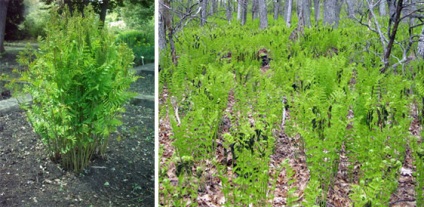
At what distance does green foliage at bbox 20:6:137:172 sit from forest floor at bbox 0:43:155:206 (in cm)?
5

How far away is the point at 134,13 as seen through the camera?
1.42m

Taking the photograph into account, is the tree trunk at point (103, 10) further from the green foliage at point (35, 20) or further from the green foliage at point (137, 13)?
the green foliage at point (35, 20)

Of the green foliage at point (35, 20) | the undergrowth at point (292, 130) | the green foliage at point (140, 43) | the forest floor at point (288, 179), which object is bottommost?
the forest floor at point (288, 179)

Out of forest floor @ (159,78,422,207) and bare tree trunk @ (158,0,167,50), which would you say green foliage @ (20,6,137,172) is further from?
bare tree trunk @ (158,0,167,50)

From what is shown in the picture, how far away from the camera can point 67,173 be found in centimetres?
155

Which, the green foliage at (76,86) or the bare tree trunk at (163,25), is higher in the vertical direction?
the bare tree trunk at (163,25)

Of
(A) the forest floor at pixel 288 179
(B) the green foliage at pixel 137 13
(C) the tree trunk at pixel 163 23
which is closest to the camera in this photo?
(B) the green foliage at pixel 137 13

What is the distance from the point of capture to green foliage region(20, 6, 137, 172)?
146 cm

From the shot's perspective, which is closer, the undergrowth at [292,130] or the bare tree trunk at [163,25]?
the undergrowth at [292,130]

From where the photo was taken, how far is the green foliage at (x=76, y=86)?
146 cm

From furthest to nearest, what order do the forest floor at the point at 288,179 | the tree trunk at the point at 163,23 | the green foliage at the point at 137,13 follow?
1. the tree trunk at the point at 163,23
2. the forest floor at the point at 288,179
3. the green foliage at the point at 137,13

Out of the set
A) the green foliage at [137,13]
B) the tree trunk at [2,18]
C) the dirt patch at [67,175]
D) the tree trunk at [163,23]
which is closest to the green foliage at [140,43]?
the green foliage at [137,13]

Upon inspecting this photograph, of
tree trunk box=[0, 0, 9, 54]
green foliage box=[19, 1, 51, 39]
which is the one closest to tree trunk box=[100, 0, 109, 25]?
green foliage box=[19, 1, 51, 39]

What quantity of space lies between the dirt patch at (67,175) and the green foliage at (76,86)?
0.05 metres
